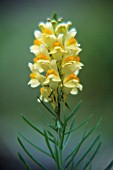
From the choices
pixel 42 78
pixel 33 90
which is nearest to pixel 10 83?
pixel 33 90

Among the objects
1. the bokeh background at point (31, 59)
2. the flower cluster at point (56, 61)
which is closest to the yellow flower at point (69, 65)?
the flower cluster at point (56, 61)

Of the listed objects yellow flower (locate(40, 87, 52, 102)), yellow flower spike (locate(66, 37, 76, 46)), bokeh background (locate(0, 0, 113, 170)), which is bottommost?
yellow flower (locate(40, 87, 52, 102))

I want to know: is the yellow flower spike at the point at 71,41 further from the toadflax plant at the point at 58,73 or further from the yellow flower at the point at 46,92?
the yellow flower at the point at 46,92

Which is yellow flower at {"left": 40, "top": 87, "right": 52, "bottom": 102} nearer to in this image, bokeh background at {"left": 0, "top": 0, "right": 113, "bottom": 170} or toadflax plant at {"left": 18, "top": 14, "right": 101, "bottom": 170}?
toadflax plant at {"left": 18, "top": 14, "right": 101, "bottom": 170}

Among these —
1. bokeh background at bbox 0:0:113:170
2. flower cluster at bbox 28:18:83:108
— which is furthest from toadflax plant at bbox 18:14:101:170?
bokeh background at bbox 0:0:113:170

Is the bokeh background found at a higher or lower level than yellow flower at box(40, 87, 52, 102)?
higher

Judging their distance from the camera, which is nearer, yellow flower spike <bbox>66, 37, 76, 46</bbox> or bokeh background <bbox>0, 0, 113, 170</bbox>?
yellow flower spike <bbox>66, 37, 76, 46</bbox>

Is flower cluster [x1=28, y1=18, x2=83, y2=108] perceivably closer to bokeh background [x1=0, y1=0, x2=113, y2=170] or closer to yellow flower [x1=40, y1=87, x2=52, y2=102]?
yellow flower [x1=40, y1=87, x2=52, y2=102]
